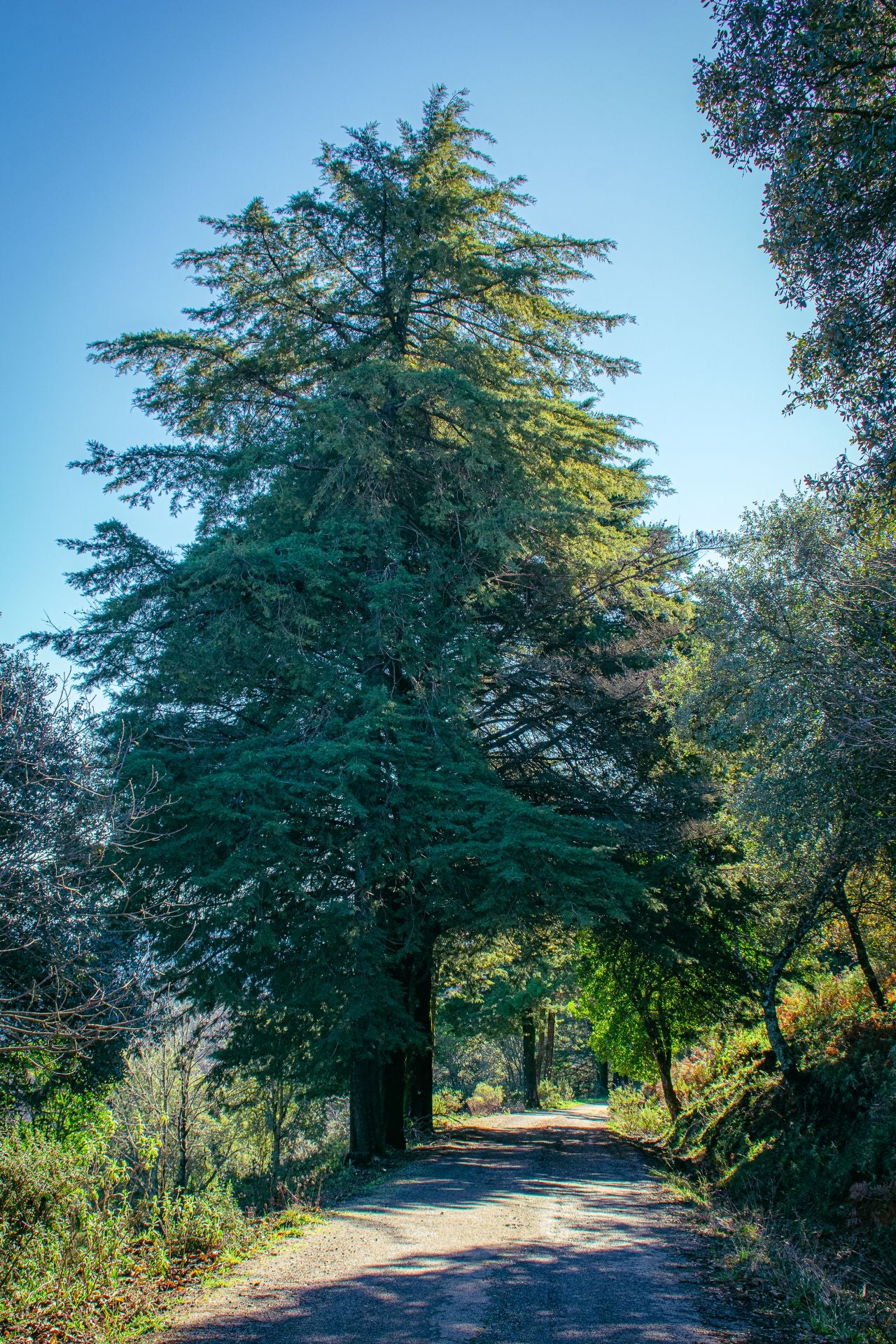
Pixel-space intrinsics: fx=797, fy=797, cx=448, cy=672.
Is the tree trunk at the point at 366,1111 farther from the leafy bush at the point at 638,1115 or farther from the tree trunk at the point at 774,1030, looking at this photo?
the leafy bush at the point at 638,1115

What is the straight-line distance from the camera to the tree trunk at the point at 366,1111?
12.7 meters

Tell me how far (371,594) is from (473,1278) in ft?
30.9

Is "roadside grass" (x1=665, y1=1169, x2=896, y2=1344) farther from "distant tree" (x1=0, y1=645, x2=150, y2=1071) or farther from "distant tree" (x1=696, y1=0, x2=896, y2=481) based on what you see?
"distant tree" (x1=696, y1=0, x2=896, y2=481)

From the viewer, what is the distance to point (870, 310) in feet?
28.4

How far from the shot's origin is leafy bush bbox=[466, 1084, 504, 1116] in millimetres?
35656

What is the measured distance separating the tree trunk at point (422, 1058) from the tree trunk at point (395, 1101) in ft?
1.65

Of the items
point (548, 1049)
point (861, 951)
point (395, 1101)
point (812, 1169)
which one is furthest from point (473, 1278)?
point (548, 1049)

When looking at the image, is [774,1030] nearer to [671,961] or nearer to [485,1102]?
[671,961]

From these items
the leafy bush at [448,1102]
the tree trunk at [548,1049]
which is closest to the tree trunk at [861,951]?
the leafy bush at [448,1102]

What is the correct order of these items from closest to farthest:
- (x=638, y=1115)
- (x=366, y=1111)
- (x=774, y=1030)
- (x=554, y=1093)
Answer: (x=366, y=1111) → (x=774, y=1030) → (x=638, y=1115) → (x=554, y=1093)

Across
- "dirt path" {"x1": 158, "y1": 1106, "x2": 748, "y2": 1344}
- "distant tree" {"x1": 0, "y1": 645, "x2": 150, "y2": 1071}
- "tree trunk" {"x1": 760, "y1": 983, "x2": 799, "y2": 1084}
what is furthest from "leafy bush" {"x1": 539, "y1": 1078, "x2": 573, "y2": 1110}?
"distant tree" {"x1": 0, "y1": 645, "x2": 150, "y2": 1071}

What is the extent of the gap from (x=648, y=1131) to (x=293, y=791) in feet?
63.1

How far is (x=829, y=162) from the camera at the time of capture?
843 cm

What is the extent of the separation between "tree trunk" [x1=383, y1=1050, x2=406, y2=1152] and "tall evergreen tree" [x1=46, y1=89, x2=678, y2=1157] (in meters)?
0.06
